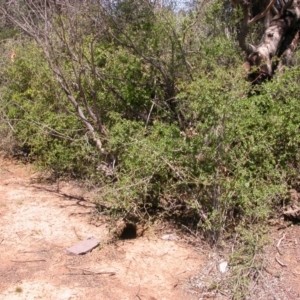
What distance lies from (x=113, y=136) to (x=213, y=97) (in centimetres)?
149

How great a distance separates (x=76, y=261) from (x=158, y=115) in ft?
7.44

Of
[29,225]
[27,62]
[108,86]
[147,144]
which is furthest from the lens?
[27,62]

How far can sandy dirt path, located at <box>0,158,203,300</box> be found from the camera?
12.3ft

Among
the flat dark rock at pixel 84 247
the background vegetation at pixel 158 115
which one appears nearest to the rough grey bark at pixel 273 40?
the background vegetation at pixel 158 115

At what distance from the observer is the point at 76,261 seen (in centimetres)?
423

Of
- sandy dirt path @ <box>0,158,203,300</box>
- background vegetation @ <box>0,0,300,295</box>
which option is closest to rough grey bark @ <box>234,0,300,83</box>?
background vegetation @ <box>0,0,300,295</box>

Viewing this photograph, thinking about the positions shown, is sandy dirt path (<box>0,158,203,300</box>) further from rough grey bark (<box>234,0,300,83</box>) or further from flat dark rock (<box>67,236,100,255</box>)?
rough grey bark (<box>234,0,300,83</box>)

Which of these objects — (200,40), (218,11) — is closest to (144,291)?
(200,40)

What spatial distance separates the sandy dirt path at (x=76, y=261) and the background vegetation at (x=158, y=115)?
0.37 metres

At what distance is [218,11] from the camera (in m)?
6.45

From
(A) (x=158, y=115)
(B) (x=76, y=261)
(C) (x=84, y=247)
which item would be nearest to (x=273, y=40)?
(A) (x=158, y=115)

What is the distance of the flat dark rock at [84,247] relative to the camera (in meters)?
4.36

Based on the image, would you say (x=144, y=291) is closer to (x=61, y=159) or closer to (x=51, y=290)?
(x=51, y=290)

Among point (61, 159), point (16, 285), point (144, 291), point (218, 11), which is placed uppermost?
point (218, 11)
